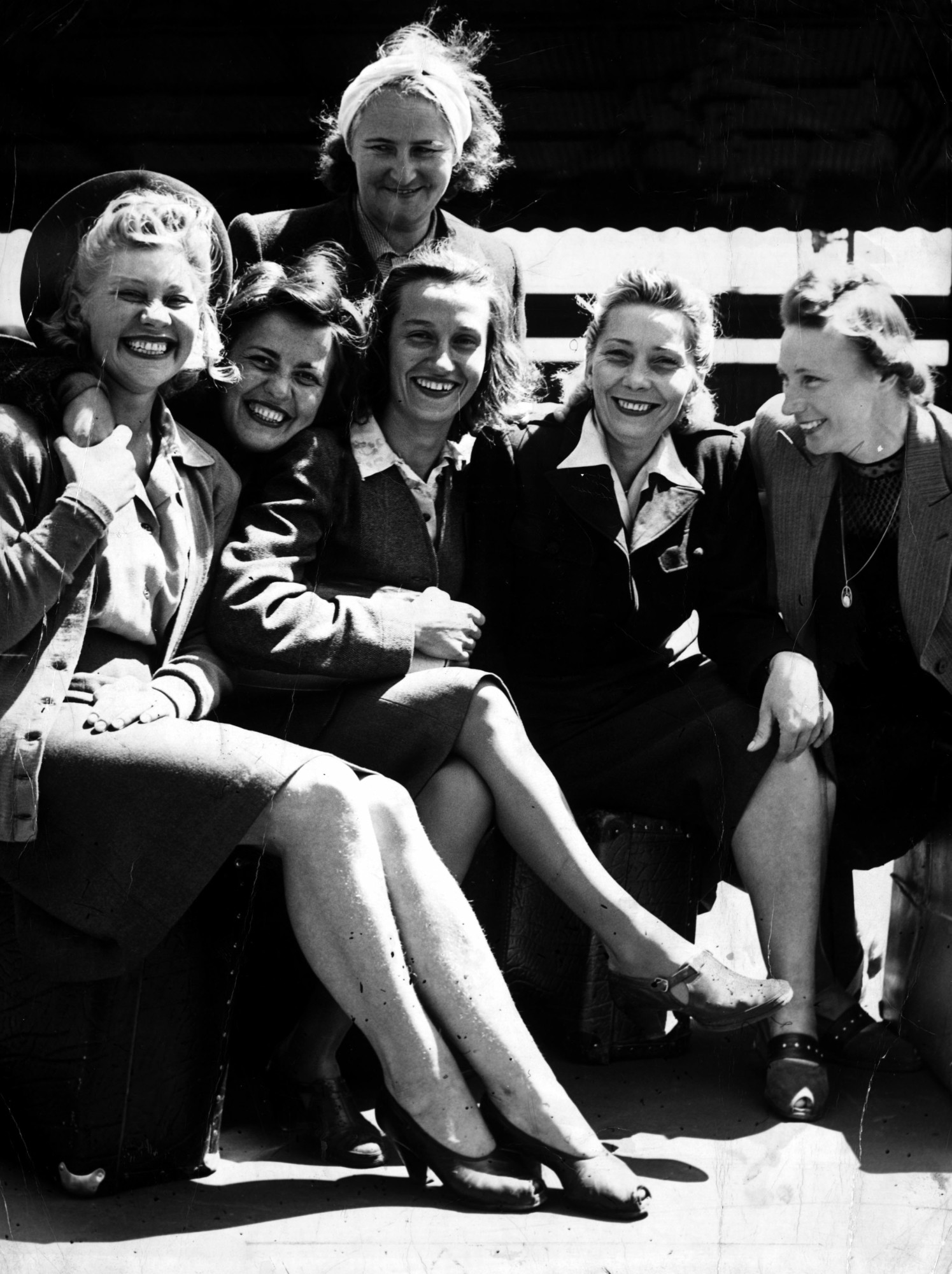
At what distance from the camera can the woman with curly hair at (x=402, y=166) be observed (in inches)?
126

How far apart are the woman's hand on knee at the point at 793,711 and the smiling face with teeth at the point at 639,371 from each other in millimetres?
597

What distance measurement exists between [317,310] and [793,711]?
129 centimetres

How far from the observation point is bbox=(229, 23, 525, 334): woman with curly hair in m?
3.20

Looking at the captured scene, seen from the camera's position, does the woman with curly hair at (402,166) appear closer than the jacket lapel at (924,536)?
No

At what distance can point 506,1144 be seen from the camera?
8.19ft

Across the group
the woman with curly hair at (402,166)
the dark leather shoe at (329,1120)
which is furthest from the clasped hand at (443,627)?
the dark leather shoe at (329,1120)

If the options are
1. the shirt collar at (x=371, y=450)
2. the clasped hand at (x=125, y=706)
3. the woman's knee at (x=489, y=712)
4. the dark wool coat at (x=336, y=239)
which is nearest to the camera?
the clasped hand at (x=125, y=706)

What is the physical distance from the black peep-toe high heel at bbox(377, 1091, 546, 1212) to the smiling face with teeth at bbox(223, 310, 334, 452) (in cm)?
136

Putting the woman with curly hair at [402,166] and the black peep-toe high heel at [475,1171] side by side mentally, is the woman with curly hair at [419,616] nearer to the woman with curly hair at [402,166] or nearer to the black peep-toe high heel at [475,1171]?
the black peep-toe high heel at [475,1171]

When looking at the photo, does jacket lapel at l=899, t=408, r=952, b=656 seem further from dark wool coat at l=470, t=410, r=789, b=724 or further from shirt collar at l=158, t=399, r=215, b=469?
shirt collar at l=158, t=399, r=215, b=469

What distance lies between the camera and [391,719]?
8.94ft

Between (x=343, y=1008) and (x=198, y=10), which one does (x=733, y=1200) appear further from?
(x=198, y=10)

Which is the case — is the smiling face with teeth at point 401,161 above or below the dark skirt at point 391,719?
above

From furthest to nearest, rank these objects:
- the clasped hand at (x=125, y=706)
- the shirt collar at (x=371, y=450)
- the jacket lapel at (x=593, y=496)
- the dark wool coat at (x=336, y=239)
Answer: the dark wool coat at (x=336, y=239)
the jacket lapel at (x=593, y=496)
the shirt collar at (x=371, y=450)
the clasped hand at (x=125, y=706)
